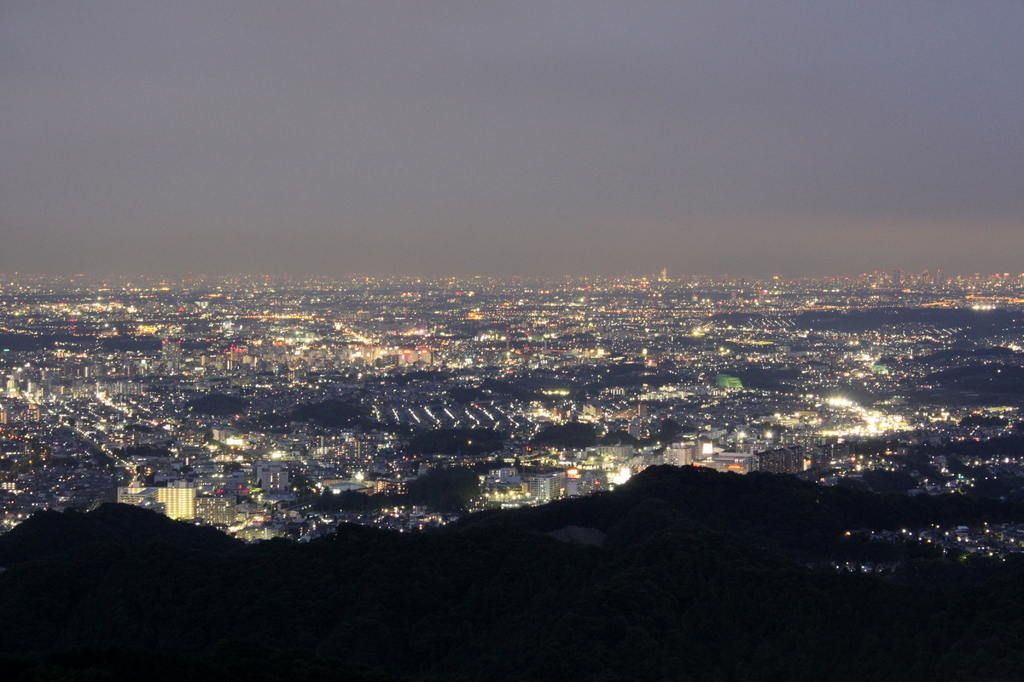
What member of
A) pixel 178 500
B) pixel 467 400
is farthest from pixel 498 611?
pixel 467 400

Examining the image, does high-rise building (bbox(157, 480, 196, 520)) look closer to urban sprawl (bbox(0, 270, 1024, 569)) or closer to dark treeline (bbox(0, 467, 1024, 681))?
urban sprawl (bbox(0, 270, 1024, 569))

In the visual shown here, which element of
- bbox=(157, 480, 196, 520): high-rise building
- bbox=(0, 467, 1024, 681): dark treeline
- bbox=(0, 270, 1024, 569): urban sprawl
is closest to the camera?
bbox=(0, 467, 1024, 681): dark treeline

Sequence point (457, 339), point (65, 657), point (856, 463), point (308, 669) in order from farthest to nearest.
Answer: point (457, 339) < point (856, 463) < point (308, 669) < point (65, 657)

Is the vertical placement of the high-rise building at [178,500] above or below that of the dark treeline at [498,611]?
below

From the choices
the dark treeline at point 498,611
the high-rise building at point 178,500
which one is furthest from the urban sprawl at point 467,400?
the dark treeline at point 498,611

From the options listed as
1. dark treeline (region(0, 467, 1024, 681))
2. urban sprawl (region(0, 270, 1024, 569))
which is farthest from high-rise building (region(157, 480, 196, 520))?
dark treeline (region(0, 467, 1024, 681))

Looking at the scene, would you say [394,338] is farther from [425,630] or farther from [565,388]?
[425,630]

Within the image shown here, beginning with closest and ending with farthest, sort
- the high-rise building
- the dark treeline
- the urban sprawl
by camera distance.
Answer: the dark treeline
the high-rise building
the urban sprawl

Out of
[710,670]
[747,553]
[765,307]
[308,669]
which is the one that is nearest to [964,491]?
[747,553]

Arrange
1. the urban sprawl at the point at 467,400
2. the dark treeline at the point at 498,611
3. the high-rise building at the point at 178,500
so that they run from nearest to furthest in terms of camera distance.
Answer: the dark treeline at the point at 498,611 < the high-rise building at the point at 178,500 < the urban sprawl at the point at 467,400

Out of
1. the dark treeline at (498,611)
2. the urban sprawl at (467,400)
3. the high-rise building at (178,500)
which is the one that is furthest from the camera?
the urban sprawl at (467,400)

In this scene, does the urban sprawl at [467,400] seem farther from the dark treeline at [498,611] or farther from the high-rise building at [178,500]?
the dark treeline at [498,611]
